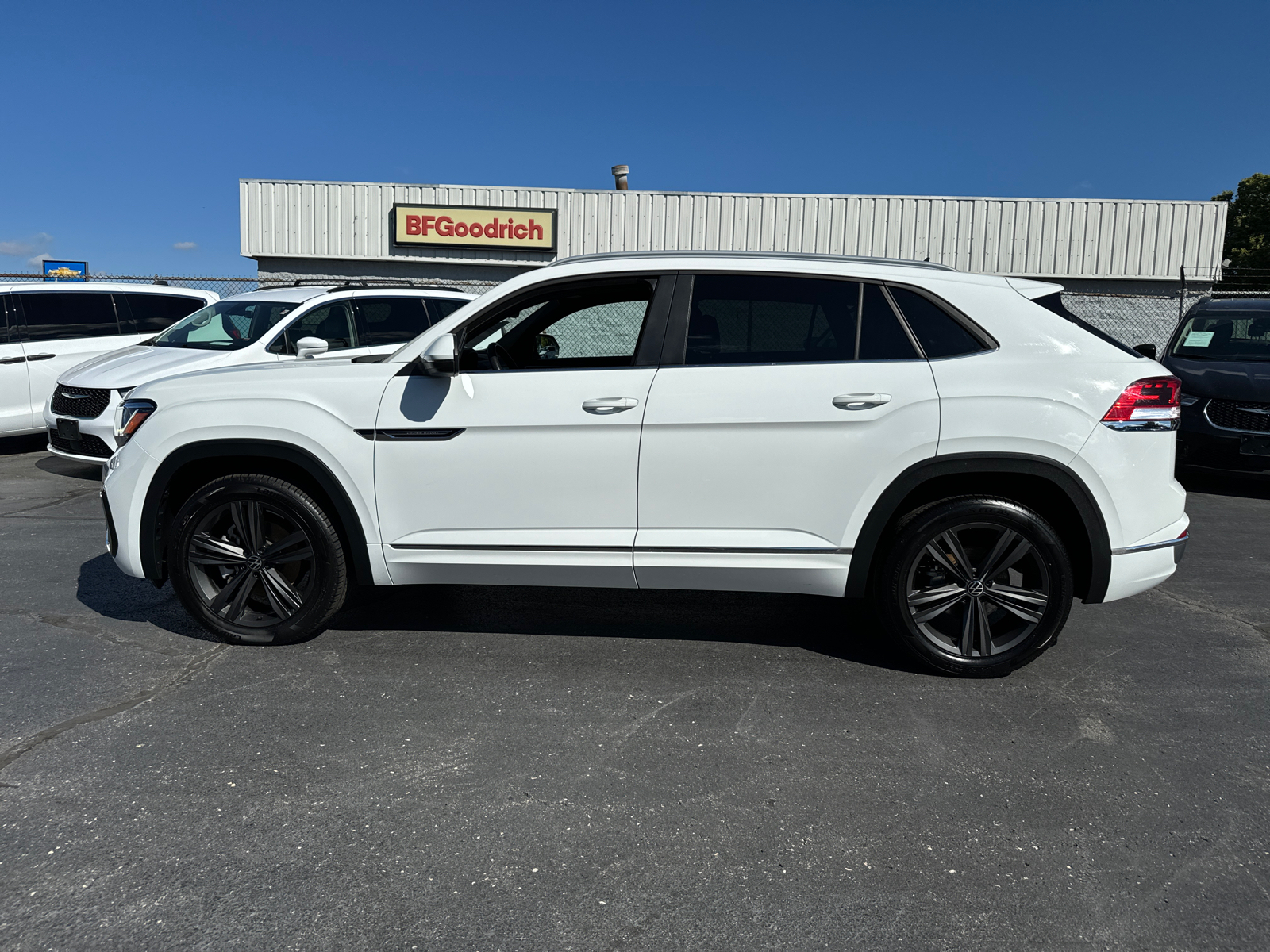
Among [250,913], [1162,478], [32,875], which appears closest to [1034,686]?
[1162,478]

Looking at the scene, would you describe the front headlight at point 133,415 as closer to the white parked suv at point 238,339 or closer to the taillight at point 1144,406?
the white parked suv at point 238,339

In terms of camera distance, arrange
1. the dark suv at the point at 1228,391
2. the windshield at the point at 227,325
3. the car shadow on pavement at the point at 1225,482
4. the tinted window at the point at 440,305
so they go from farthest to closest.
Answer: the tinted window at the point at 440,305
the windshield at the point at 227,325
the car shadow on pavement at the point at 1225,482
the dark suv at the point at 1228,391

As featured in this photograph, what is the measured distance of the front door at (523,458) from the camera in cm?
405

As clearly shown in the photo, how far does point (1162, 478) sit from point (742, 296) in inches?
74.2

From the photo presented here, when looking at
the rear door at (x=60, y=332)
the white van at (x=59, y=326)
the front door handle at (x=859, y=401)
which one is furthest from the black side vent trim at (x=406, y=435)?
the white van at (x=59, y=326)

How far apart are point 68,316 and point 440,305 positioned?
4425 mm

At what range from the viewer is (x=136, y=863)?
2701 millimetres

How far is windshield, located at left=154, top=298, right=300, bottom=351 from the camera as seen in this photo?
31.1ft

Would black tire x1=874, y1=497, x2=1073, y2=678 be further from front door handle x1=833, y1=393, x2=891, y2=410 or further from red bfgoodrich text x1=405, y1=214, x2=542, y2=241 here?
red bfgoodrich text x1=405, y1=214, x2=542, y2=241

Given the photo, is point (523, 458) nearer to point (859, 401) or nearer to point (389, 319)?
point (859, 401)

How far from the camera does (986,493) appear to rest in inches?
161

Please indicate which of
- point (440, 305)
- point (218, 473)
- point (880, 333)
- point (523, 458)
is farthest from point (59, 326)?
point (880, 333)

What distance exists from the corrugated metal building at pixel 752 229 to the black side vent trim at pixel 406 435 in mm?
19789

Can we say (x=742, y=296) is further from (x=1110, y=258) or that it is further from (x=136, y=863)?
(x=1110, y=258)
